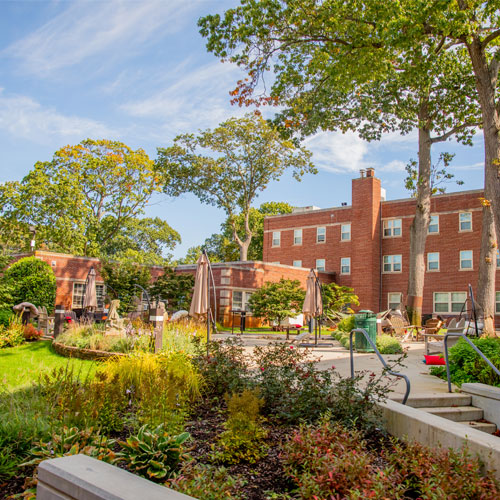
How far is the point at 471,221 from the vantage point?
33156 millimetres

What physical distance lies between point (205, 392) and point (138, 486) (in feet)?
12.4

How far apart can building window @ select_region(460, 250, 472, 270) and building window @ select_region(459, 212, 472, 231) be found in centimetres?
153

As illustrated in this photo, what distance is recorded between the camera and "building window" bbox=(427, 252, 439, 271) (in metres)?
34.6

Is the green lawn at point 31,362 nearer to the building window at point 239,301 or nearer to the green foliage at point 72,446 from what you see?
the green foliage at point 72,446

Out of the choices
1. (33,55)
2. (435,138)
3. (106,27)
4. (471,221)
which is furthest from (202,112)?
(471,221)

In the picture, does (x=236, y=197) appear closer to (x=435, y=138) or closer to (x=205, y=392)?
(x=435, y=138)

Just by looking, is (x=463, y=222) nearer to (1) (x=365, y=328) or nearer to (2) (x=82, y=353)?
(1) (x=365, y=328)

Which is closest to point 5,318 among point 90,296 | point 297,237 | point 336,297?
point 90,296

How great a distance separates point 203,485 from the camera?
3.68 metres

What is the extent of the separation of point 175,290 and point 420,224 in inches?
568

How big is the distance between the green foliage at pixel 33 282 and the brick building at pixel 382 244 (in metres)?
21.2

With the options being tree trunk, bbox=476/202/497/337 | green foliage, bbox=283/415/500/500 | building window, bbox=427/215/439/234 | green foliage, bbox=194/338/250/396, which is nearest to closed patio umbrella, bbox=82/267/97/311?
green foliage, bbox=194/338/250/396

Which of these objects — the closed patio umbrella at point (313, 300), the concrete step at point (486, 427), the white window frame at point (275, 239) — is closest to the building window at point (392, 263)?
the white window frame at point (275, 239)

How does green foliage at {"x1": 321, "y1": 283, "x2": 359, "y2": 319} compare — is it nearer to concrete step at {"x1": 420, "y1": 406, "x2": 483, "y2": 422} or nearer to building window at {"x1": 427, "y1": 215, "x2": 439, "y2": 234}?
building window at {"x1": 427, "y1": 215, "x2": 439, "y2": 234}
